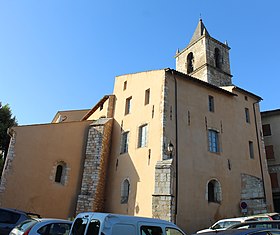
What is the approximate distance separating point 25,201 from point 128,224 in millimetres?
12678

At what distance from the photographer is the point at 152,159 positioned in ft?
51.2

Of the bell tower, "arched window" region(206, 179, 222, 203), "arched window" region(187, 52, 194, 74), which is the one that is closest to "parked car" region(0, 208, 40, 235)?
"arched window" region(206, 179, 222, 203)

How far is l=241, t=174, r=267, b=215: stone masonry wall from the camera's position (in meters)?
17.0

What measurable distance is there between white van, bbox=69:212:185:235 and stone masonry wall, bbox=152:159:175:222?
7291 mm

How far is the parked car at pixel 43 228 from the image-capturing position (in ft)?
23.4

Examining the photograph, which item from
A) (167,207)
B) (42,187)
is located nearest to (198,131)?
(167,207)

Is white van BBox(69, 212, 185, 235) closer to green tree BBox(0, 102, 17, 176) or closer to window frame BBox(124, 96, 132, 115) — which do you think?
window frame BBox(124, 96, 132, 115)

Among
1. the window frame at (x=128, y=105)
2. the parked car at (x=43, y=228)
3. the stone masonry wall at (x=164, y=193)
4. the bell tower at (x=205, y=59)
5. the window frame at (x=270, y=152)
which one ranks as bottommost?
the parked car at (x=43, y=228)

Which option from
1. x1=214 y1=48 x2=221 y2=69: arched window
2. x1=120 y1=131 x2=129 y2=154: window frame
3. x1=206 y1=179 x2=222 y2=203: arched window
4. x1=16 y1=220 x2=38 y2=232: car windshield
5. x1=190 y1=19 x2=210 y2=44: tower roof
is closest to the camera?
x1=16 y1=220 x2=38 y2=232: car windshield

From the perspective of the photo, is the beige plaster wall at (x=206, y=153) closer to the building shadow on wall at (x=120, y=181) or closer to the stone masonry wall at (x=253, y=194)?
the stone masonry wall at (x=253, y=194)

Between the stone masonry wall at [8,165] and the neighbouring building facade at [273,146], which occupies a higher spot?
the neighbouring building facade at [273,146]

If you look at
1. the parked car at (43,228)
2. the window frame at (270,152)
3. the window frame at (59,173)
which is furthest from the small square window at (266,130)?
the parked car at (43,228)

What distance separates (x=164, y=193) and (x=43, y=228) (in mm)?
7667

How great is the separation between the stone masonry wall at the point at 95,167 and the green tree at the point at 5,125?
31.8 feet
